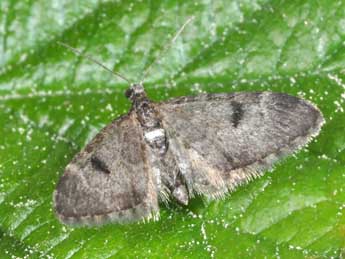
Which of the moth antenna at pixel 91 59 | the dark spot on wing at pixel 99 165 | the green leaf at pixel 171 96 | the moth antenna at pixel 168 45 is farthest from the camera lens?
the moth antenna at pixel 168 45

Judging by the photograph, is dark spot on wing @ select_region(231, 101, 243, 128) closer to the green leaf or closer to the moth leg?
the green leaf

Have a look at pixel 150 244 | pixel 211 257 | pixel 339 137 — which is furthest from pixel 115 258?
pixel 339 137

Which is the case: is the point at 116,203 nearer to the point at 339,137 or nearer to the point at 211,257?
the point at 211,257

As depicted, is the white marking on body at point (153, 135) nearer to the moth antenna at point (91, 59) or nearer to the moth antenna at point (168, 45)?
the moth antenna at point (91, 59)

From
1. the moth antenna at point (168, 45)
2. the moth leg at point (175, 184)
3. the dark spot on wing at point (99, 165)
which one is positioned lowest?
the moth leg at point (175, 184)

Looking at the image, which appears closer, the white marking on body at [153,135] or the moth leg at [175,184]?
the moth leg at [175,184]

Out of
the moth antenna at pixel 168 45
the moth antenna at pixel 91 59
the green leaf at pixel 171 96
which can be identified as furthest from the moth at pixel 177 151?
the moth antenna at pixel 168 45

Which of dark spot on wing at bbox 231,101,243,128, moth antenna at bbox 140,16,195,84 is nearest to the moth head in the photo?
moth antenna at bbox 140,16,195,84

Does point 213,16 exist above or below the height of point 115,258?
above
